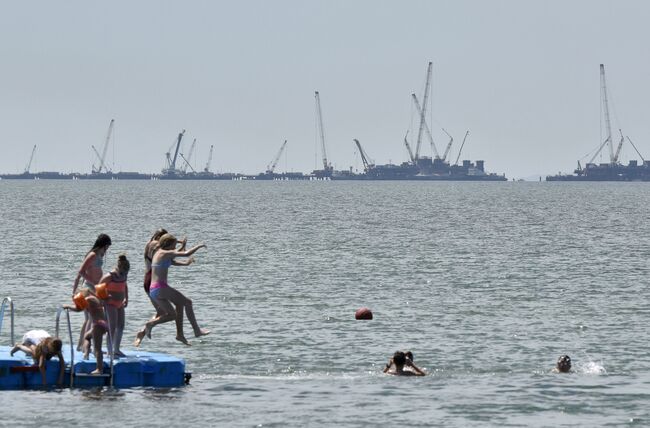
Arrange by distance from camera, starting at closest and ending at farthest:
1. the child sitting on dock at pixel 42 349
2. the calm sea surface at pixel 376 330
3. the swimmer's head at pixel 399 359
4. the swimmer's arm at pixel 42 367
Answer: the calm sea surface at pixel 376 330 < the child sitting on dock at pixel 42 349 < the swimmer's arm at pixel 42 367 < the swimmer's head at pixel 399 359

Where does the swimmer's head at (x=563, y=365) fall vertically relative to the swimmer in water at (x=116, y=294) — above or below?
below

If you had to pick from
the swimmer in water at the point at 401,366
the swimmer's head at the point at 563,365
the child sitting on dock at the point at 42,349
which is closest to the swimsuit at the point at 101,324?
the child sitting on dock at the point at 42,349

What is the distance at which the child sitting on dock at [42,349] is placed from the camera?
1139 inches

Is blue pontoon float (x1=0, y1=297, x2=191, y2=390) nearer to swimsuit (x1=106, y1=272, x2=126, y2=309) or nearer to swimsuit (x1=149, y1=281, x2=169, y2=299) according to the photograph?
swimsuit (x1=106, y1=272, x2=126, y2=309)

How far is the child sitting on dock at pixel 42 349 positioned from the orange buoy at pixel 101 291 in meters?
1.41

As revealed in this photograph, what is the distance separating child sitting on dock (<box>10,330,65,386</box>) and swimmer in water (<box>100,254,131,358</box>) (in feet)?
3.35

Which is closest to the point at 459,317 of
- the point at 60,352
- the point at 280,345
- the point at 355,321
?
the point at 355,321

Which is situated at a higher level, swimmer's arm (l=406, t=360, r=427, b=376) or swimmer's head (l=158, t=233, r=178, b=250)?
swimmer's head (l=158, t=233, r=178, b=250)

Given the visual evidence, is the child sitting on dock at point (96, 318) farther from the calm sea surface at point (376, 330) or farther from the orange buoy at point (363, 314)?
the orange buoy at point (363, 314)

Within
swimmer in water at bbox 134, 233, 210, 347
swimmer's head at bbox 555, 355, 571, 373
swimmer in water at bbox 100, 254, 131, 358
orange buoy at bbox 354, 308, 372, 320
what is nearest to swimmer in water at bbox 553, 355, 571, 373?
swimmer's head at bbox 555, 355, 571, 373

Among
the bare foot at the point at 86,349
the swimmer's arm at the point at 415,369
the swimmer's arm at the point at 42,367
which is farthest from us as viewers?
the swimmer's arm at the point at 415,369

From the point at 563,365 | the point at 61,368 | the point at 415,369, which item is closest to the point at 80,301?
the point at 61,368

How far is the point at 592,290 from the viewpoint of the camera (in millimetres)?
54375

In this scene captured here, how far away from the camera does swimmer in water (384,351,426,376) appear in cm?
3262
